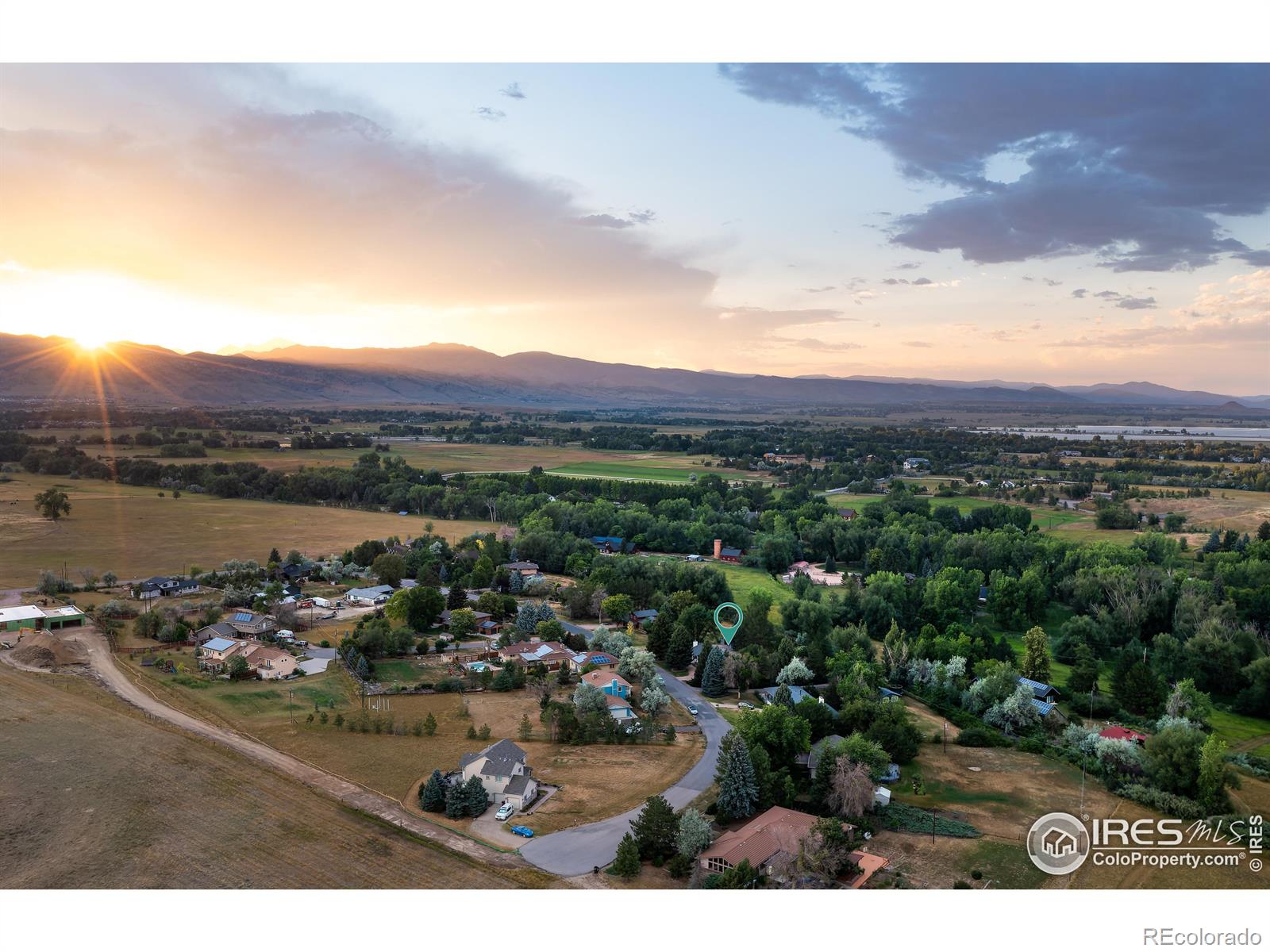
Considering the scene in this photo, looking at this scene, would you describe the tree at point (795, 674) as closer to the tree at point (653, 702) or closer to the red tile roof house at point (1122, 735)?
the tree at point (653, 702)

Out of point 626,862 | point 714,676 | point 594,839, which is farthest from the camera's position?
point 714,676

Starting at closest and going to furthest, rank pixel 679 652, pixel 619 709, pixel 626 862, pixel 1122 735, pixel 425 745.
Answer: pixel 626 862 → pixel 425 745 → pixel 1122 735 → pixel 619 709 → pixel 679 652

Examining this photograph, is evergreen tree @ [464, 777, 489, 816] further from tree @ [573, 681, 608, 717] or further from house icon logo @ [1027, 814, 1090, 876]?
house icon logo @ [1027, 814, 1090, 876]

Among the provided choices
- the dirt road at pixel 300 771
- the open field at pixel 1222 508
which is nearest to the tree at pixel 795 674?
the dirt road at pixel 300 771

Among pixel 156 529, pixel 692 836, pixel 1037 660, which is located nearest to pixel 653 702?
pixel 692 836

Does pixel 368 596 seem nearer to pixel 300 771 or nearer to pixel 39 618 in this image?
pixel 39 618
